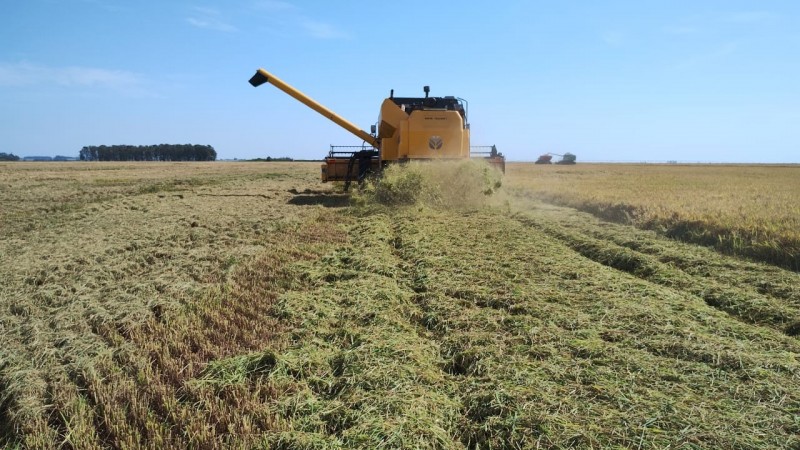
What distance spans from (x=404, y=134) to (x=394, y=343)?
10.2 metres

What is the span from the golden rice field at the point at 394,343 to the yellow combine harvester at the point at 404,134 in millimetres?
5651

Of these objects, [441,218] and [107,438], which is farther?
[441,218]

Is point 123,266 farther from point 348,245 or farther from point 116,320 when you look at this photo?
point 348,245

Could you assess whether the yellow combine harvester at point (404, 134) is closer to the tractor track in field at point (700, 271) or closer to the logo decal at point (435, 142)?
the logo decal at point (435, 142)

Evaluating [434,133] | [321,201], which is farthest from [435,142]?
[321,201]

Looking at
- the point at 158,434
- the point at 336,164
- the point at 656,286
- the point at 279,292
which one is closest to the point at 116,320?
the point at 279,292

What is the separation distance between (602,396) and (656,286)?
2.85m

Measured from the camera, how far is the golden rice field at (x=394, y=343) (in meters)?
2.63

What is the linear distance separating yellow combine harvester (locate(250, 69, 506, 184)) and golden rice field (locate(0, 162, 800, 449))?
565cm

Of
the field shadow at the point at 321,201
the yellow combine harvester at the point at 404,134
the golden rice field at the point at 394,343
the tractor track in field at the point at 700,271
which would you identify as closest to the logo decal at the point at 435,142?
the yellow combine harvester at the point at 404,134

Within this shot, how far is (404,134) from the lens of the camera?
521 inches

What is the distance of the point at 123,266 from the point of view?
5.88 m

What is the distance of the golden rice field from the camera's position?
2.63 meters

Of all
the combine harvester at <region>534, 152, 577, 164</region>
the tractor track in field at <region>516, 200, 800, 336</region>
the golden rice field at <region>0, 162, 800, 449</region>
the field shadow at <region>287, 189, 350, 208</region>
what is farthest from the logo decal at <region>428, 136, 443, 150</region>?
the combine harvester at <region>534, 152, 577, 164</region>
